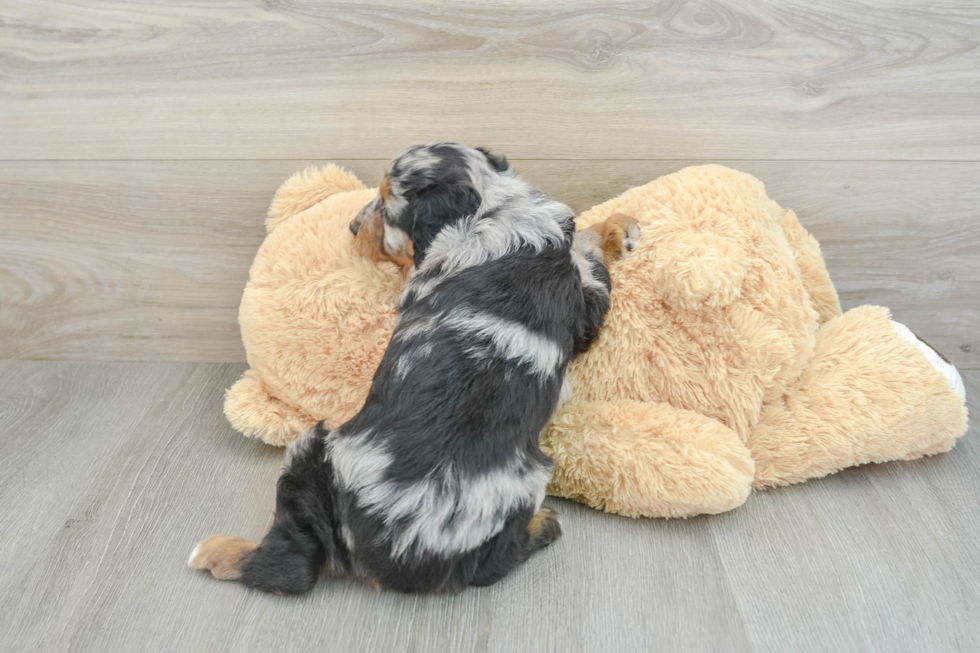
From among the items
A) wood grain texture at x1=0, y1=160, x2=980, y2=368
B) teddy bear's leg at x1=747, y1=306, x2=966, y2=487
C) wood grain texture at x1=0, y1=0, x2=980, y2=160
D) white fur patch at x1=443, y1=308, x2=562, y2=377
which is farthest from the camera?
wood grain texture at x1=0, y1=160, x2=980, y2=368

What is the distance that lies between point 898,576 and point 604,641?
67 centimetres

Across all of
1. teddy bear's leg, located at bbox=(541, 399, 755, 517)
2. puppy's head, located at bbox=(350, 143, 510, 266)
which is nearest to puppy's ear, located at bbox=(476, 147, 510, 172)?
puppy's head, located at bbox=(350, 143, 510, 266)

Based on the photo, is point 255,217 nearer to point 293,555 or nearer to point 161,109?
point 161,109

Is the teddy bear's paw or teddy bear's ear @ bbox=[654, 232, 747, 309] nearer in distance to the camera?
teddy bear's ear @ bbox=[654, 232, 747, 309]

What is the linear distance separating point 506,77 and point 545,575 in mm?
1315

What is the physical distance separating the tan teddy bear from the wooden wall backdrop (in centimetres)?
26

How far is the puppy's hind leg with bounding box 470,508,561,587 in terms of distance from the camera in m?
1.41

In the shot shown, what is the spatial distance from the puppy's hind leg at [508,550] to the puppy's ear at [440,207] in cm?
63

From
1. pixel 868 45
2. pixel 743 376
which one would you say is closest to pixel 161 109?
pixel 743 376

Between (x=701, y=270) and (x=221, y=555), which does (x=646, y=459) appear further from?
(x=221, y=555)

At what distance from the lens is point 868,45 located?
1.89m

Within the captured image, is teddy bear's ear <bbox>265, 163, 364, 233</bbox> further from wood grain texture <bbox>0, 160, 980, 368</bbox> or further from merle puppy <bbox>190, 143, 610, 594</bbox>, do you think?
merle puppy <bbox>190, 143, 610, 594</bbox>

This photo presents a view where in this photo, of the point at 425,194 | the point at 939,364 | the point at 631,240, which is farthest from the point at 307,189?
the point at 939,364

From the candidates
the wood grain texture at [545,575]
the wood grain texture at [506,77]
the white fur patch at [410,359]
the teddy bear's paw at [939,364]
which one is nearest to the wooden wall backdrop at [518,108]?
the wood grain texture at [506,77]
